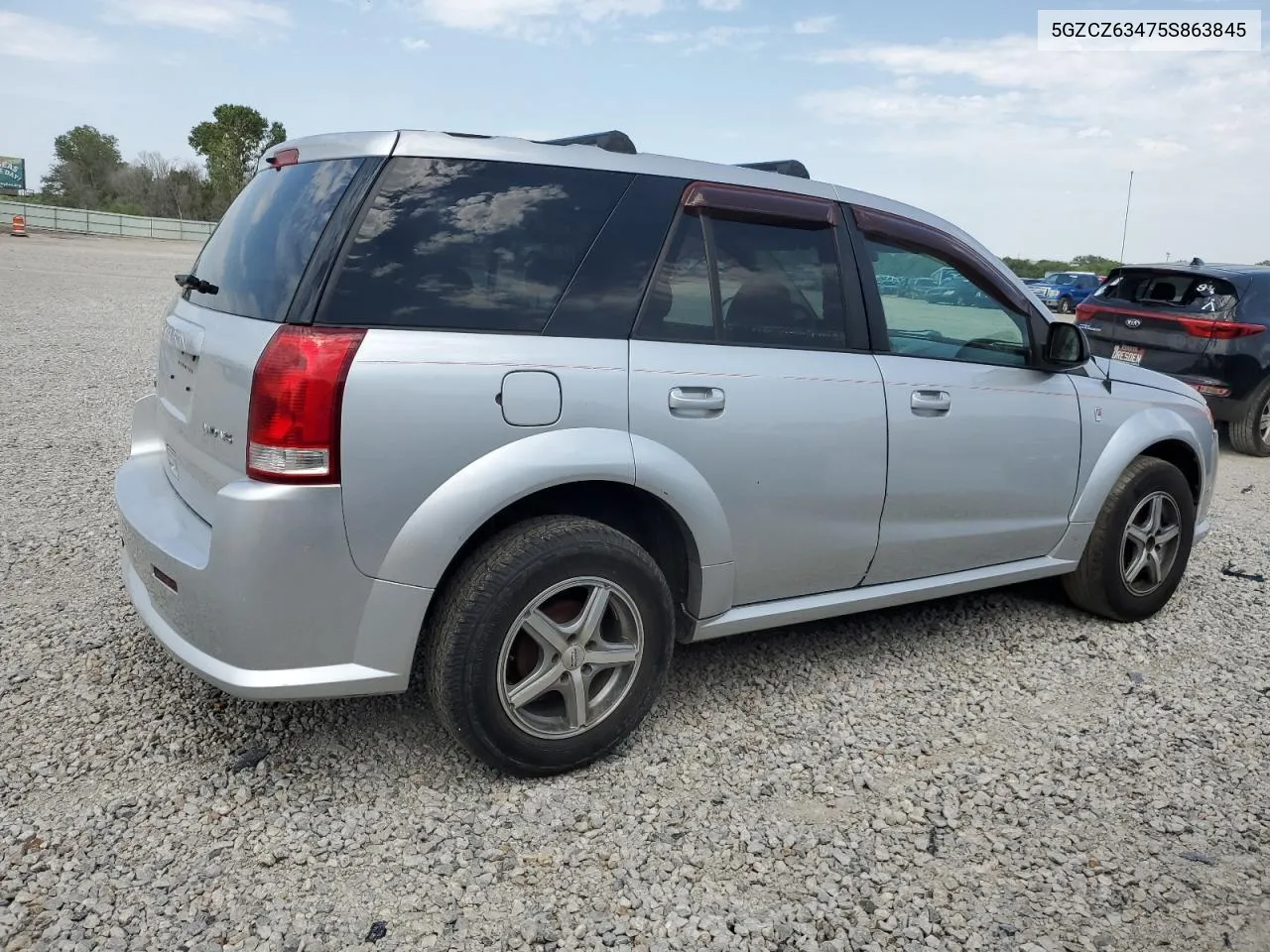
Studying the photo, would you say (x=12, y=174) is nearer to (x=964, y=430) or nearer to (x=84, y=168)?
(x=84, y=168)

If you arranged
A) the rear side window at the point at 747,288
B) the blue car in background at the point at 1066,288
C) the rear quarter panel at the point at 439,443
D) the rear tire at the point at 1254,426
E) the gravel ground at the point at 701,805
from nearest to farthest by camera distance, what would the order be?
the gravel ground at the point at 701,805 < the rear quarter panel at the point at 439,443 < the rear side window at the point at 747,288 < the rear tire at the point at 1254,426 < the blue car in background at the point at 1066,288

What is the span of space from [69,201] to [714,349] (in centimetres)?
7718

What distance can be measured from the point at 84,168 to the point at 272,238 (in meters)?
81.8

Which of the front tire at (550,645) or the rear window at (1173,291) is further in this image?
the rear window at (1173,291)

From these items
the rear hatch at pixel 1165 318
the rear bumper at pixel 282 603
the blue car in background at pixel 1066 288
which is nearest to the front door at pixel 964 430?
the rear bumper at pixel 282 603

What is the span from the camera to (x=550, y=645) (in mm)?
3025

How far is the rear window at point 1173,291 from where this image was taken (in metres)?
9.18

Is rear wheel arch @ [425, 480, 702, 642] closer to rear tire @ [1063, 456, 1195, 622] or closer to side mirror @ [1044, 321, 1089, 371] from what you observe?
side mirror @ [1044, 321, 1089, 371]

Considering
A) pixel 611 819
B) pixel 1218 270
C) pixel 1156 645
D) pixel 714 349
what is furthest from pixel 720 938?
pixel 1218 270

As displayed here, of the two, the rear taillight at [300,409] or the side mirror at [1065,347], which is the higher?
the side mirror at [1065,347]

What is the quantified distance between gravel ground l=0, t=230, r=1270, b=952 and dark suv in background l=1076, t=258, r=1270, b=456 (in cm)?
545

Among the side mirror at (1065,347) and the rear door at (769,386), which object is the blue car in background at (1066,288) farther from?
the rear door at (769,386)

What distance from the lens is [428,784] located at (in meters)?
3.09

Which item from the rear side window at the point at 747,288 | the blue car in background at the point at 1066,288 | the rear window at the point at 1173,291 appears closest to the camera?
the rear side window at the point at 747,288
